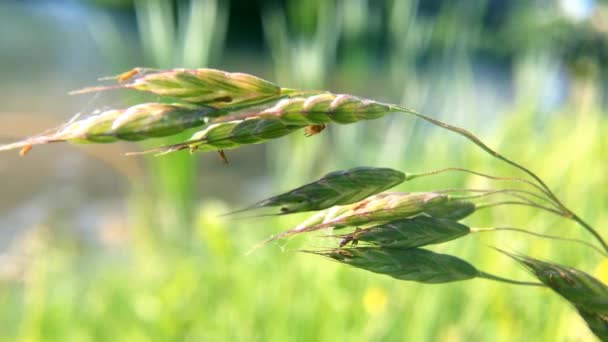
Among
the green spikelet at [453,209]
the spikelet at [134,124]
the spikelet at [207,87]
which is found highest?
the spikelet at [207,87]

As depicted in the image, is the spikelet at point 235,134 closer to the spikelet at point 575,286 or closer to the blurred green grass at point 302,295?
the spikelet at point 575,286

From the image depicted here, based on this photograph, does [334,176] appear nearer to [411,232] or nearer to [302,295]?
[411,232]

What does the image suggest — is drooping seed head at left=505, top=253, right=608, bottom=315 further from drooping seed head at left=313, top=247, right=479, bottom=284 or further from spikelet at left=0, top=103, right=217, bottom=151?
spikelet at left=0, top=103, right=217, bottom=151

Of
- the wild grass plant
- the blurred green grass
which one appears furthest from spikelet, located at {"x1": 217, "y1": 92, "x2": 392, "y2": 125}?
the blurred green grass

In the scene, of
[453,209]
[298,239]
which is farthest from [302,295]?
[453,209]

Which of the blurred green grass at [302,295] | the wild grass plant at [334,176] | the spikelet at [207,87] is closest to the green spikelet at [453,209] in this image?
the wild grass plant at [334,176]

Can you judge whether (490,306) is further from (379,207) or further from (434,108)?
(434,108)
